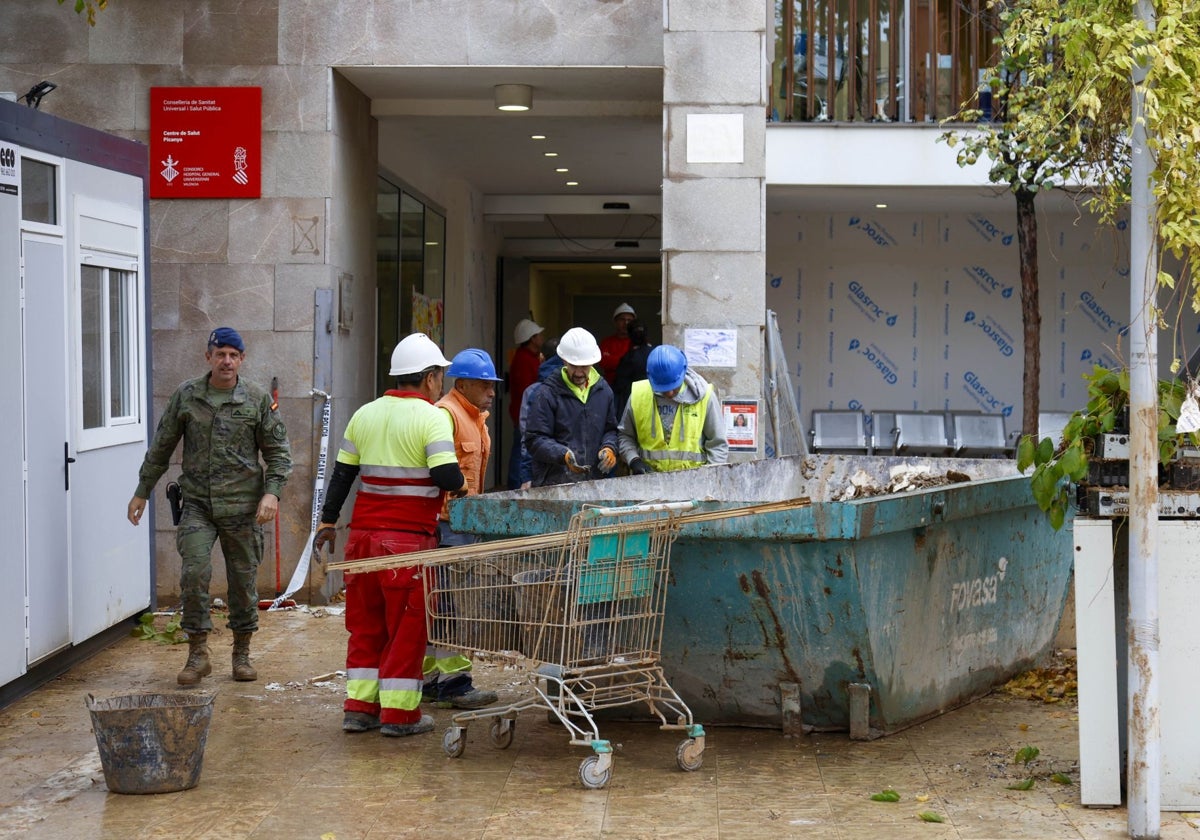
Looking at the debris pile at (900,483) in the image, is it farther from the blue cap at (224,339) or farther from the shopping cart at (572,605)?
the blue cap at (224,339)

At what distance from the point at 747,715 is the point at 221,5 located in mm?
6704

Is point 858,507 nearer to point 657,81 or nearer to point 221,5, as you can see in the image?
point 657,81

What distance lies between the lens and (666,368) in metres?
Result: 8.77

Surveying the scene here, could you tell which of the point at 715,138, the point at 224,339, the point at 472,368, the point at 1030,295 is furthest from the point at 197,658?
the point at 1030,295

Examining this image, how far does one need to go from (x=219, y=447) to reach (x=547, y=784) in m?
3.02

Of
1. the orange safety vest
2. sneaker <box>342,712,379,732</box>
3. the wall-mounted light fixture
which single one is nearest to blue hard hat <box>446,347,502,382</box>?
the orange safety vest

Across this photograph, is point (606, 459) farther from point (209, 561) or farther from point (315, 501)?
point (315, 501)

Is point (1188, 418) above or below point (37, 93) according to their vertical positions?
below

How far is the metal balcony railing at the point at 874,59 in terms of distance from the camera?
15562 millimetres

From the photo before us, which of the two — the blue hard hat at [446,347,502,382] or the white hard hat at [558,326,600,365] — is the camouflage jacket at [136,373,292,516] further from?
the white hard hat at [558,326,600,365]

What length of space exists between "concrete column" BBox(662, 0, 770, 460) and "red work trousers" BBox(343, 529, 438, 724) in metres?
3.69

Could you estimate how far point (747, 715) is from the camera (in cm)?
717

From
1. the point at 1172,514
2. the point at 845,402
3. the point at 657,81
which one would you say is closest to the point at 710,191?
the point at 657,81

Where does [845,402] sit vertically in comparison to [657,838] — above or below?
above
